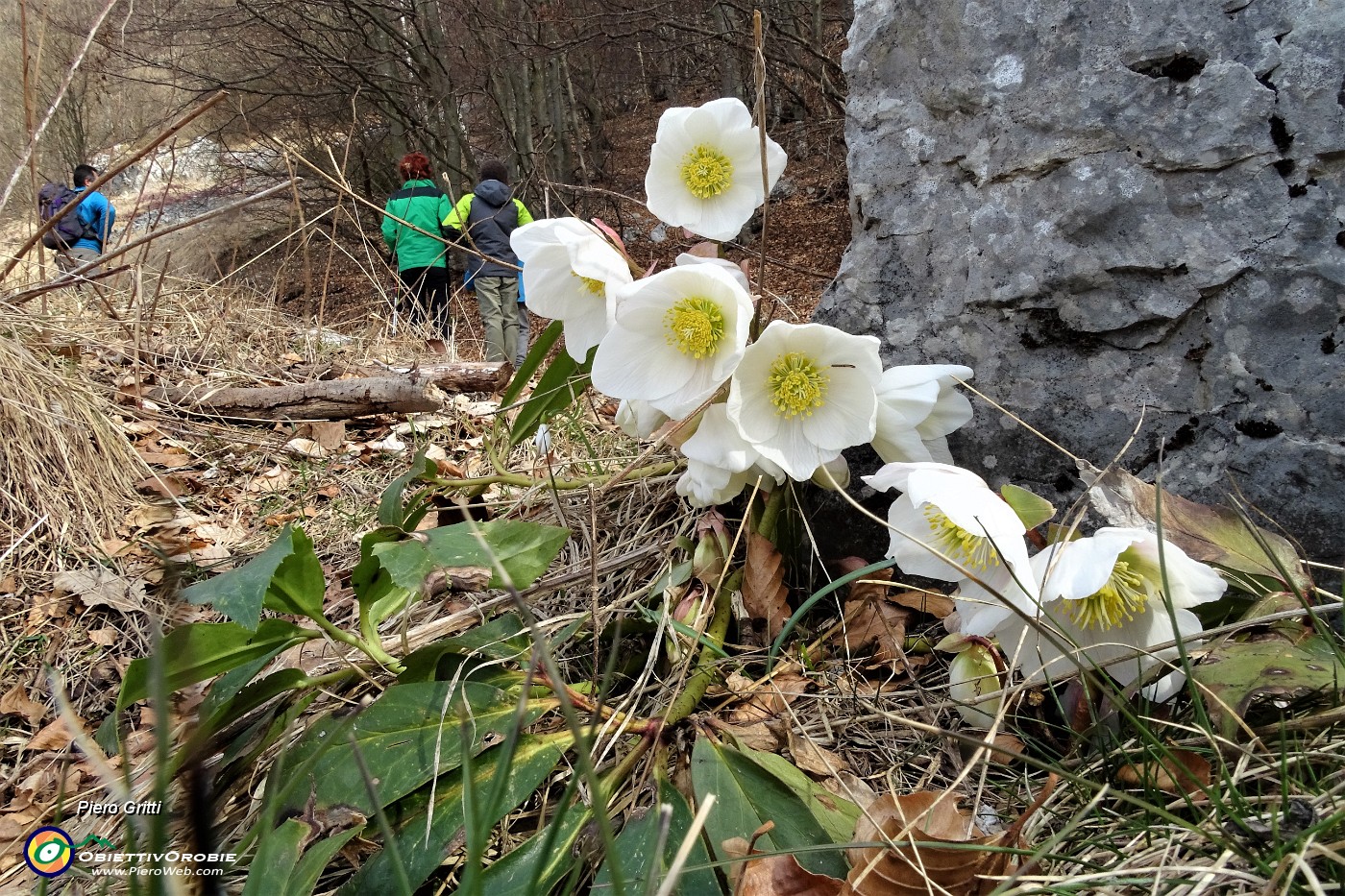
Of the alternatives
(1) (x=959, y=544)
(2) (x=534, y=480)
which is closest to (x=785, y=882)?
(1) (x=959, y=544)

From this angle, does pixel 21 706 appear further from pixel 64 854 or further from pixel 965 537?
pixel 965 537

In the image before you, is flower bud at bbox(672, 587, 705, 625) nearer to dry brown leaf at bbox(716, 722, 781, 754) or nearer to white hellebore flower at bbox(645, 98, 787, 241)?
dry brown leaf at bbox(716, 722, 781, 754)

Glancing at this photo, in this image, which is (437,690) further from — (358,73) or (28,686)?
(358,73)

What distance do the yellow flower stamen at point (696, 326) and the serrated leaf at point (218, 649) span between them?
64 centimetres

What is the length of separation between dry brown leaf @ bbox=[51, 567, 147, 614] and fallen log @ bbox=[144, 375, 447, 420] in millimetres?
838

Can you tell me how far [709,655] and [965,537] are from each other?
394 mm

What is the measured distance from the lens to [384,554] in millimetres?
1067

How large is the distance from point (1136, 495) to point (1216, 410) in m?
0.23

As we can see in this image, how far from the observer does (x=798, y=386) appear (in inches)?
44.0

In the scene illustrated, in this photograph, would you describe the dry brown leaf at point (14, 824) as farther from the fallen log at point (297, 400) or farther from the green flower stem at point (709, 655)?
the fallen log at point (297, 400)

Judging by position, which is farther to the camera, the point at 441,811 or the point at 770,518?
the point at 770,518

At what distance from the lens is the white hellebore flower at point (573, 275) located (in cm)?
116

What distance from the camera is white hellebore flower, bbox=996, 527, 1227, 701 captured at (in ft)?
2.81

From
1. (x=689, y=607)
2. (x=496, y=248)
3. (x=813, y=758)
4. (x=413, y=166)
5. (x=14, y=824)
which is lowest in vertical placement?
(x=14, y=824)
